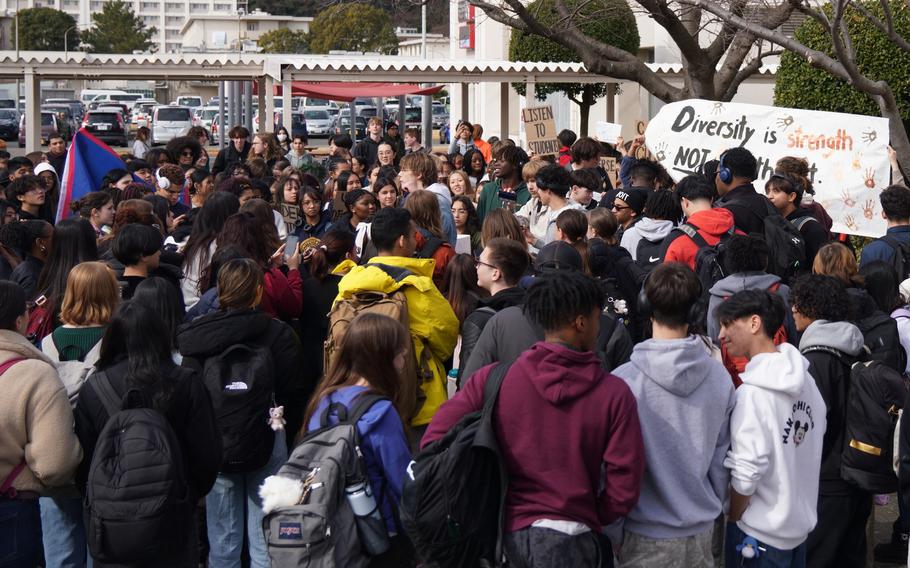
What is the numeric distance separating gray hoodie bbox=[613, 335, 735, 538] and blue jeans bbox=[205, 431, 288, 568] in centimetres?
199

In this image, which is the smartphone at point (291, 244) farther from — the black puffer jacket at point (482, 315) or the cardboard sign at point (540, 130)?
the cardboard sign at point (540, 130)

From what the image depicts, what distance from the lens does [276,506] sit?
3703mm

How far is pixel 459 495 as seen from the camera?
346 cm

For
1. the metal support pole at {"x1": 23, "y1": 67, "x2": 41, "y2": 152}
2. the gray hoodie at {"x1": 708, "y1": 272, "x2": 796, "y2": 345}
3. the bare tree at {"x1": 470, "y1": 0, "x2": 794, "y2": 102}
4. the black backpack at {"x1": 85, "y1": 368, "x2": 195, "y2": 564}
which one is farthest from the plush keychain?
the metal support pole at {"x1": 23, "y1": 67, "x2": 41, "y2": 152}

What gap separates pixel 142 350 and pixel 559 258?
217 cm

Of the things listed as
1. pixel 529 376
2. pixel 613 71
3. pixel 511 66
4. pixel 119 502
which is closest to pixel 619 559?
pixel 529 376

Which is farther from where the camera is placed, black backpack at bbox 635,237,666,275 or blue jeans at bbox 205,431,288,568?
black backpack at bbox 635,237,666,275

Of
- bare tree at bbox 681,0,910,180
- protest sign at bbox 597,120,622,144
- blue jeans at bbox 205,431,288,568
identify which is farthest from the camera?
protest sign at bbox 597,120,622,144

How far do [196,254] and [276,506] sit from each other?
327 cm

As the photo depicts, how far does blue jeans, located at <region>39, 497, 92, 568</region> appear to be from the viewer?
4859mm

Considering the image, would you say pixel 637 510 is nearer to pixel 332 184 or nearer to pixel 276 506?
pixel 276 506

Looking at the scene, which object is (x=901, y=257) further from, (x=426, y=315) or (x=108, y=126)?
(x=108, y=126)

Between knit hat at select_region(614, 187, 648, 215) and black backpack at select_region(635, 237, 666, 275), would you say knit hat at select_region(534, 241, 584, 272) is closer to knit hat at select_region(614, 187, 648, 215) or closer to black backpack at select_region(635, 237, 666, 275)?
black backpack at select_region(635, 237, 666, 275)

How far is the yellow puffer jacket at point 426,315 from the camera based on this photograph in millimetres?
5184
